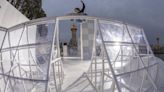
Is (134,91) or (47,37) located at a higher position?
(47,37)

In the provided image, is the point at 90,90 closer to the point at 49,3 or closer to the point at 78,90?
the point at 78,90

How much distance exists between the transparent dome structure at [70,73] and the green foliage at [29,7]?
50.5 feet

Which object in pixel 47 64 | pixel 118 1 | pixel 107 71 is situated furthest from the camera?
pixel 118 1

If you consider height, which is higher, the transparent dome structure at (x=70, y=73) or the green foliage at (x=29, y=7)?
the green foliage at (x=29, y=7)

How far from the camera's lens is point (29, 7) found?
97.8 feet

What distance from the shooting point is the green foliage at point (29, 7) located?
2936 cm

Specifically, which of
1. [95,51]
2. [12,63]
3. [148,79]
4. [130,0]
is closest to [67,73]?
[95,51]

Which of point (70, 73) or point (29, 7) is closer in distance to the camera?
point (70, 73)

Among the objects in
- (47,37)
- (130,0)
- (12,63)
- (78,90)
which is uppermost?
(130,0)

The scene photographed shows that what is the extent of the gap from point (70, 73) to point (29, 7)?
15.7 metres

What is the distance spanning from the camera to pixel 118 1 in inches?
1454

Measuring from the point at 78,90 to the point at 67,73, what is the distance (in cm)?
304

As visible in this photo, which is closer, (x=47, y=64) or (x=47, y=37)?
(x=47, y=64)

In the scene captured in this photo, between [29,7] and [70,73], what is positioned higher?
[29,7]
